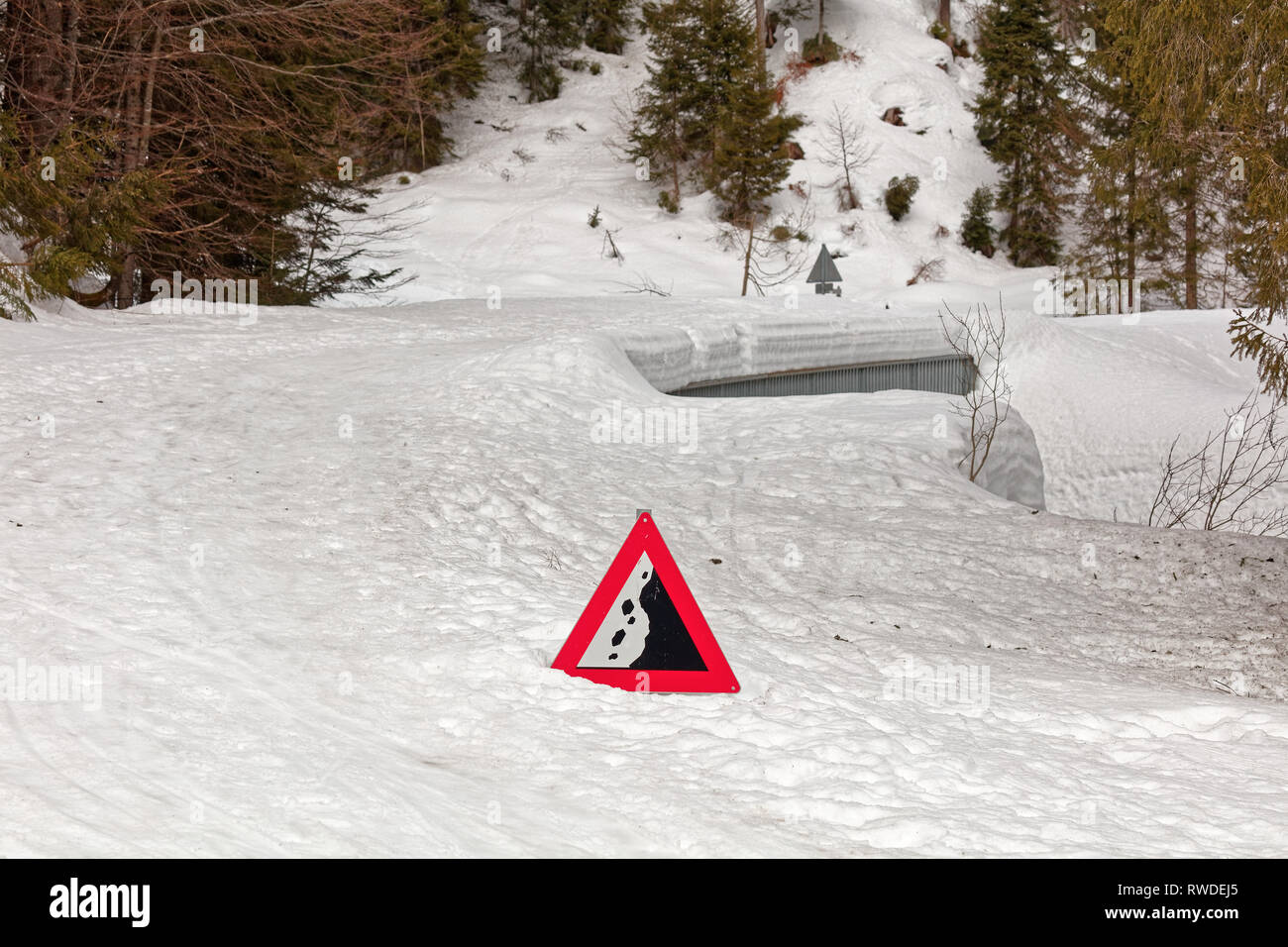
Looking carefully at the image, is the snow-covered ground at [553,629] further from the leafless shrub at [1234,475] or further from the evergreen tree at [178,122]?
the leafless shrub at [1234,475]

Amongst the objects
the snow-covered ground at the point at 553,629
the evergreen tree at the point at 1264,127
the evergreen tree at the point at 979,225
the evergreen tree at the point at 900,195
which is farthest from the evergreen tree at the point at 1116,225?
the evergreen tree at the point at 1264,127

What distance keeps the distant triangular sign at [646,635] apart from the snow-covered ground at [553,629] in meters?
0.08

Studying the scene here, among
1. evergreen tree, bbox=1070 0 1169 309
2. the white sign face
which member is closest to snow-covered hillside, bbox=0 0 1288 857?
the white sign face

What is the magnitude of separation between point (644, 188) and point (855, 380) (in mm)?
22380

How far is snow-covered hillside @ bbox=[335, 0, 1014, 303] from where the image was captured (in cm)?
3108

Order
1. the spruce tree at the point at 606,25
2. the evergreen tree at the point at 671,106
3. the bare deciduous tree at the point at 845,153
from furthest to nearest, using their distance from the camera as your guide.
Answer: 1. the spruce tree at the point at 606,25
2. the bare deciduous tree at the point at 845,153
3. the evergreen tree at the point at 671,106

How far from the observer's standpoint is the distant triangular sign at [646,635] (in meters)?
4.65

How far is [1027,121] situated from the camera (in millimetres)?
34062

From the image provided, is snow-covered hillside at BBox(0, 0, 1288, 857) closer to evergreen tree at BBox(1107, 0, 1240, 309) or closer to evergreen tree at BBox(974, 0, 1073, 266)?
evergreen tree at BBox(1107, 0, 1240, 309)

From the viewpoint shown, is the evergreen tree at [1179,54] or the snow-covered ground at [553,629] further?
the evergreen tree at [1179,54]

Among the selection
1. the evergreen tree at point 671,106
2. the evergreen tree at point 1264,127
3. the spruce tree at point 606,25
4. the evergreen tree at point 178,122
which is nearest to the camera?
the evergreen tree at point 1264,127

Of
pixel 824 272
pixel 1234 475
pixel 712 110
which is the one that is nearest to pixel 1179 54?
pixel 1234 475
